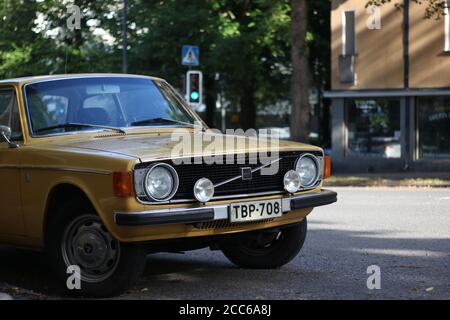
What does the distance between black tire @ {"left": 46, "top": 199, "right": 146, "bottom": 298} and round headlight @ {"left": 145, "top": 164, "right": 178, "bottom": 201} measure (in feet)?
1.41

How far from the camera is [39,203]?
21.4 ft

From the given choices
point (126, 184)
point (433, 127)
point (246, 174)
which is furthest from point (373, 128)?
point (126, 184)

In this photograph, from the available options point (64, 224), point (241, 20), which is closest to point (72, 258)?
point (64, 224)

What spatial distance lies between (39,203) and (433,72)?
72.9ft

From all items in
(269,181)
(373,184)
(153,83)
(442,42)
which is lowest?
(373,184)

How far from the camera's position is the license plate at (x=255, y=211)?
6203 millimetres

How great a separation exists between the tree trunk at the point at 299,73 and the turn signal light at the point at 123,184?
19160 millimetres

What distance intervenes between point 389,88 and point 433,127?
1.95 m

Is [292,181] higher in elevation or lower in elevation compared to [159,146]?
lower

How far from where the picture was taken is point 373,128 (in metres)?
28.2

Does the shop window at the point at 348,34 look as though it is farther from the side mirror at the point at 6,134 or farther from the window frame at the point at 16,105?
the side mirror at the point at 6,134

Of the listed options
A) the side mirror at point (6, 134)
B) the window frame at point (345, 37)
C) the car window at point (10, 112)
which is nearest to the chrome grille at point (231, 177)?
the side mirror at point (6, 134)

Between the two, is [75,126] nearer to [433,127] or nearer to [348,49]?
[433,127]
